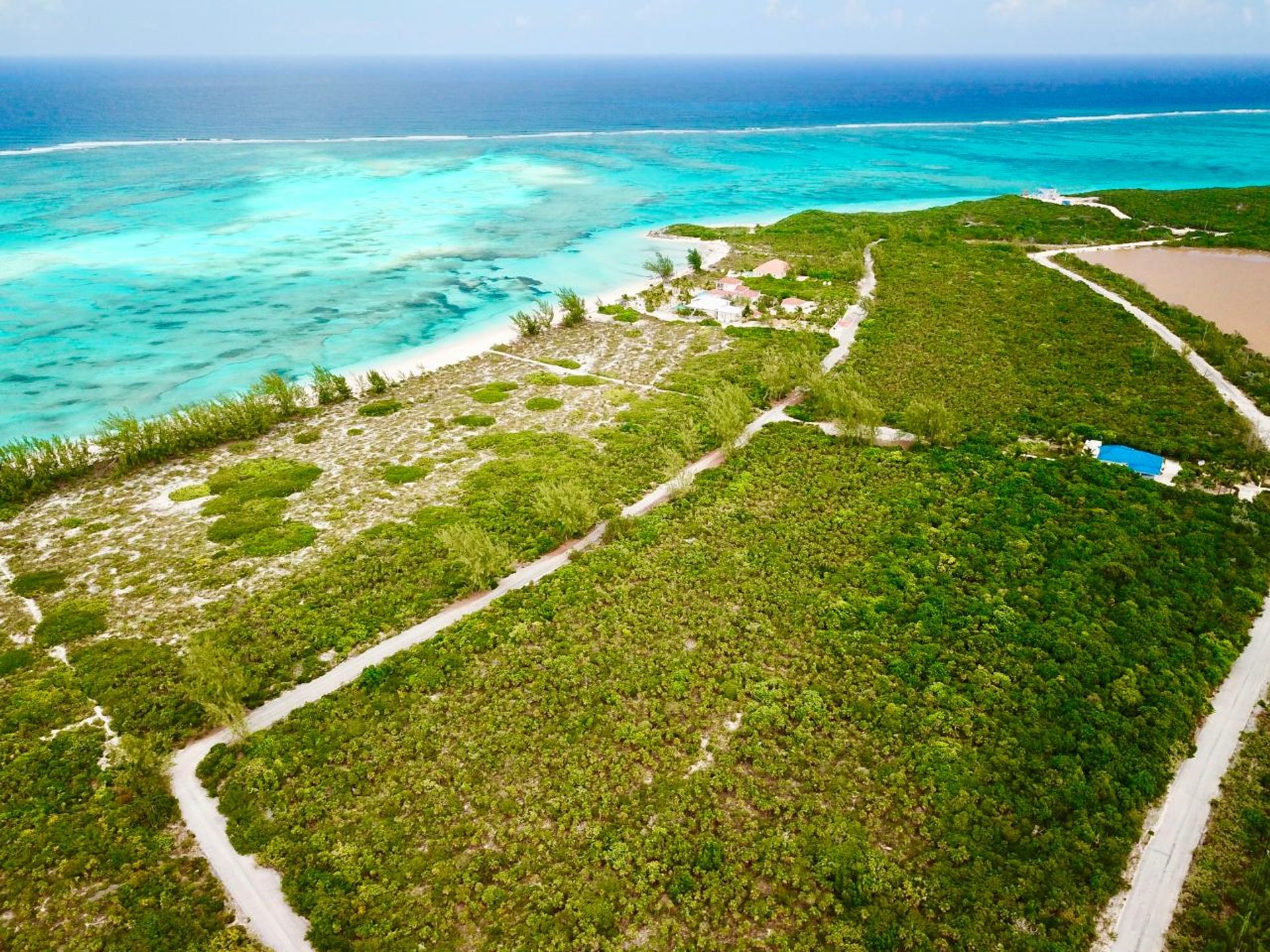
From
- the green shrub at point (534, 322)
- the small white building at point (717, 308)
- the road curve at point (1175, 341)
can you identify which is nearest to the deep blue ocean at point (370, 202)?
the green shrub at point (534, 322)

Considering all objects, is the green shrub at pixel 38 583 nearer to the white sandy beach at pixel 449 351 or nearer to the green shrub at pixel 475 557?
the green shrub at pixel 475 557

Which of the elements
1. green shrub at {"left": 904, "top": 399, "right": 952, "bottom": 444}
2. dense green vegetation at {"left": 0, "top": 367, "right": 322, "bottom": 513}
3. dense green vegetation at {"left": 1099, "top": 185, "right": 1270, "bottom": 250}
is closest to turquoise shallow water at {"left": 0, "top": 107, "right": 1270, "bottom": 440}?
dense green vegetation at {"left": 0, "top": 367, "right": 322, "bottom": 513}

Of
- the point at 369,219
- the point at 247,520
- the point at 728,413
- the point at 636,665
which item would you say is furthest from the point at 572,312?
the point at 369,219

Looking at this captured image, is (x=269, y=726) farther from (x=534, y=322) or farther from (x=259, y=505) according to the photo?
(x=534, y=322)

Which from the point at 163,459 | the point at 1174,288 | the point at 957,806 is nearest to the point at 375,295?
the point at 163,459

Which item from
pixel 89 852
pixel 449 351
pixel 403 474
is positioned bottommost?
pixel 89 852

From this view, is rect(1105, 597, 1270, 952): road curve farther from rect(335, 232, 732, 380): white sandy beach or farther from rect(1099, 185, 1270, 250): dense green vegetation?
rect(1099, 185, 1270, 250): dense green vegetation
